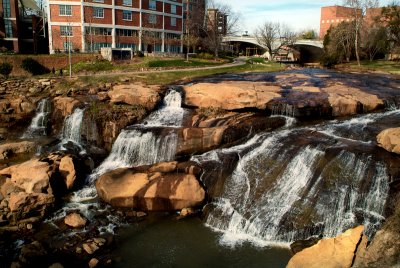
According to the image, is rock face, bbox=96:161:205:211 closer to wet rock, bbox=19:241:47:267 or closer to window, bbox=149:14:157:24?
wet rock, bbox=19:241:47:267


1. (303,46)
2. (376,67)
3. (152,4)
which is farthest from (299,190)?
(303,46)

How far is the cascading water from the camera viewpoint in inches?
651

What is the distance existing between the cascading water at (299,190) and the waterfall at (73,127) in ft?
37.8

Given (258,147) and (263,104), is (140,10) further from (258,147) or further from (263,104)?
(258,147)

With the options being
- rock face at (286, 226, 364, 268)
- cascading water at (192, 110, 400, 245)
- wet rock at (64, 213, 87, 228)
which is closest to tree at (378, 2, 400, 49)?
cascading water at (192, 110, 400, 245)

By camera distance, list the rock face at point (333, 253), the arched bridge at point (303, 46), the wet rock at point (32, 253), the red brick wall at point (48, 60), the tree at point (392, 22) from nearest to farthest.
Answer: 1. the rock face at point (333, 253)
2. the wet rock at point (32, 253)
3. the red brick wall at point (48, 60)
4. the tree at point (392, 22)
5. the arched bridge at point (303, 46)

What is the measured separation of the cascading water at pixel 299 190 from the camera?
16531 mm

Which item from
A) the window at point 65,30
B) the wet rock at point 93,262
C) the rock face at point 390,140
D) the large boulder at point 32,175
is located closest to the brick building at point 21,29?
the window at point 65,30

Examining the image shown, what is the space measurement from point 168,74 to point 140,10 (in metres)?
31.4

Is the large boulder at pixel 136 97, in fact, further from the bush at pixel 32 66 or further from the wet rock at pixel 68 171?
the bush at pixel 32 66

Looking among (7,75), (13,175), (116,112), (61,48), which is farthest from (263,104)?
(61,48)

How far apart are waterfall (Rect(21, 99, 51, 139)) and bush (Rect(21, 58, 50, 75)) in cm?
1599

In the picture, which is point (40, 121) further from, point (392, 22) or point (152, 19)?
point (392, 22)

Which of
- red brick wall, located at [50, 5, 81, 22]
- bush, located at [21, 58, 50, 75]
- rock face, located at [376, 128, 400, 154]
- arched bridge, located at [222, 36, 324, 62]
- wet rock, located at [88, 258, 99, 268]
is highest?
red brick wall, located at [50, 5, 81, 22]
